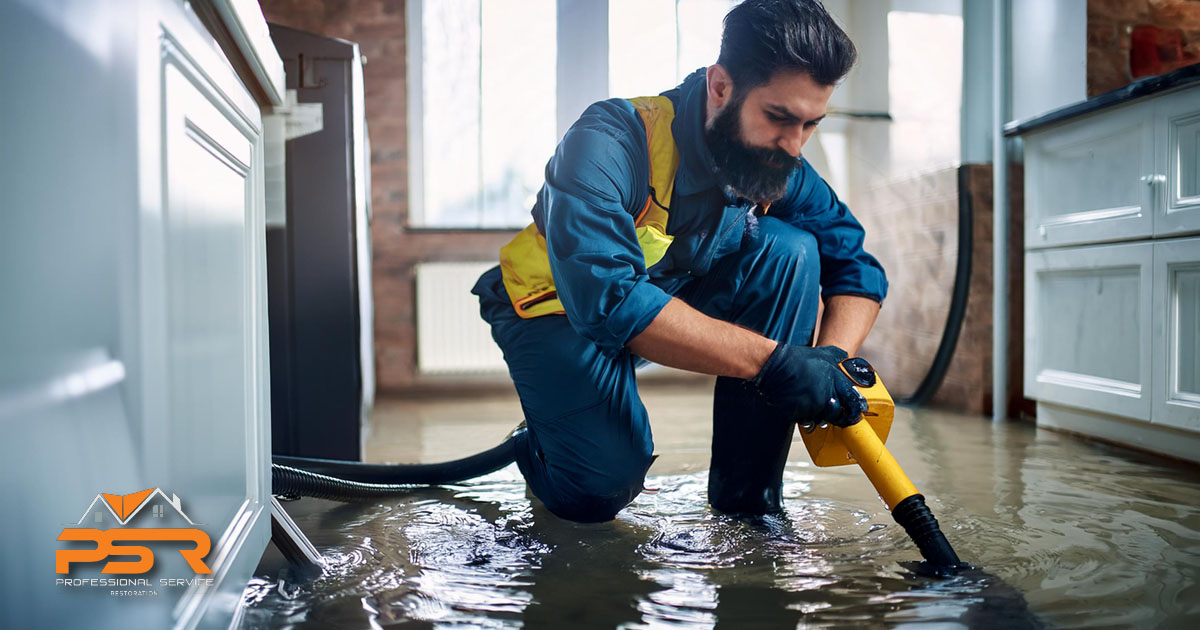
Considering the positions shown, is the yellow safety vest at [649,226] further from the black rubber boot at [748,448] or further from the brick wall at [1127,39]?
the brick wall at [1127,39]

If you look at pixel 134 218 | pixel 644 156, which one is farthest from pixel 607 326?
pixel 134 218

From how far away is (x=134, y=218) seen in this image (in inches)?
17.5

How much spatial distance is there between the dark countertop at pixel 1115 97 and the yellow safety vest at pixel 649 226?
1.09m

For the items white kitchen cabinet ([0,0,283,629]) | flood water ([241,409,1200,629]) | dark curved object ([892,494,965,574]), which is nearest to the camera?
white kitchen cabinet ([0,0,283,629])

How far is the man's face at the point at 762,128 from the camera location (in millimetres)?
1035

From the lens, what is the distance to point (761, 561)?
1011mm

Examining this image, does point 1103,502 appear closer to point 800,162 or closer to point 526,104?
point 800,162

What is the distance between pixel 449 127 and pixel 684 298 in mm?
1907

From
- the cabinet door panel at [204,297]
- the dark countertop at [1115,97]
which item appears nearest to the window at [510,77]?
the cabinet door panel at [204,297]

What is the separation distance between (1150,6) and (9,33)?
239cm

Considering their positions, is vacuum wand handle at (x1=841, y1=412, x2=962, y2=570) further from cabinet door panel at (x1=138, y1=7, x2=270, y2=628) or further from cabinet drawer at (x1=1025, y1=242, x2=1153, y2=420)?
cabinet drawer at (x1=1025, y1=242, x2=1153, y2=420)

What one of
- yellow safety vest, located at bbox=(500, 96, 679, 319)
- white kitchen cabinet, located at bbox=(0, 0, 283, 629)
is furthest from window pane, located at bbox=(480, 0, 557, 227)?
white kitchen cabinet, located at bbox=(0, 0, 283, 629)

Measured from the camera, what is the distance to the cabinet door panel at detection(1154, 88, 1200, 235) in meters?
1.58

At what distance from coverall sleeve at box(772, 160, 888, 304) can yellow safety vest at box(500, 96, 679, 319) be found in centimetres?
22
